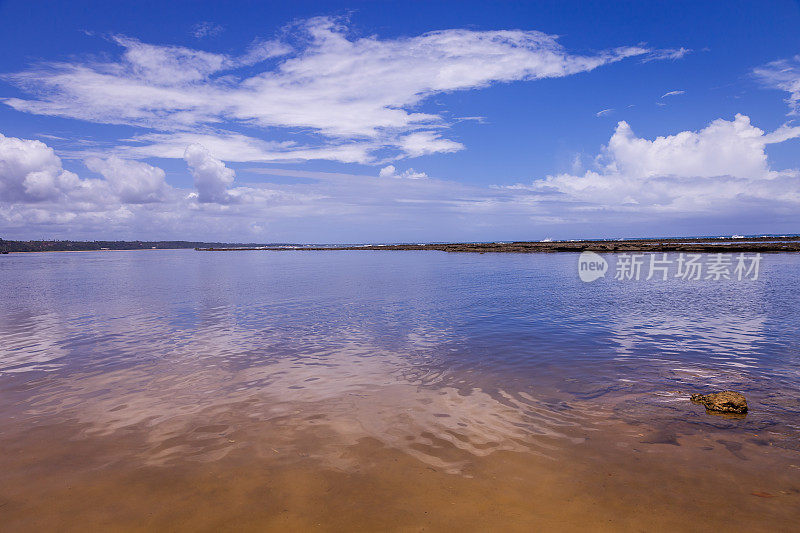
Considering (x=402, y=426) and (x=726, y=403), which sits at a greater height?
(x=726, y=403)

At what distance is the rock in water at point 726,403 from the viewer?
26.2ft

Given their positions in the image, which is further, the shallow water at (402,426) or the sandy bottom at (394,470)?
the shallow water at (402,426)

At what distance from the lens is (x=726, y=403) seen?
8.03 metres

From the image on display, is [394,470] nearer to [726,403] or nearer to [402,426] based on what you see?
[402,426]

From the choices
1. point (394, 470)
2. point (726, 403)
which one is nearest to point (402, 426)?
point (394, 470)

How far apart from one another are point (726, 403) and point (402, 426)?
6.56m

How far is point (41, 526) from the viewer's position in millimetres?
5160

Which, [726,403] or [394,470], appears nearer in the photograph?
[394,470]

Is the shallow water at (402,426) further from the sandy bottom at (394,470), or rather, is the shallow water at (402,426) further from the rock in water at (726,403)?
the rock in water at (726,403)

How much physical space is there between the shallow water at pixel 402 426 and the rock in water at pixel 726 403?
280 millimetres

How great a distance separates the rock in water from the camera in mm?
7977

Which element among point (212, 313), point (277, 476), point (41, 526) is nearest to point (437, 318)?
point (212, 313)

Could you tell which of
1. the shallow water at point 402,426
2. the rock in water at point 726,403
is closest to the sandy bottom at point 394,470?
the shallow water at point 402,426

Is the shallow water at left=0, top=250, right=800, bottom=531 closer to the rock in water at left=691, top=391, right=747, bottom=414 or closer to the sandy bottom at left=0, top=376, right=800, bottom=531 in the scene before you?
the sandy bottom at left=0, top=376, right=800, bottom=531
